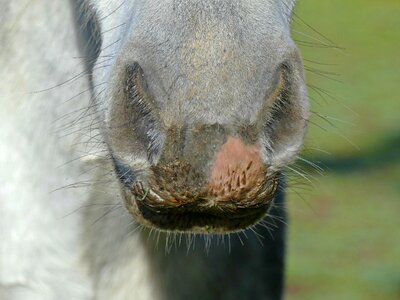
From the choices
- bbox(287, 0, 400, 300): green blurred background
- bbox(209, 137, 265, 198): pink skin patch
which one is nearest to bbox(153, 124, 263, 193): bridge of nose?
bbox(209, 137, 265, 198): pink skin patch

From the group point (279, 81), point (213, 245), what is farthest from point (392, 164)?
point (279, 81)

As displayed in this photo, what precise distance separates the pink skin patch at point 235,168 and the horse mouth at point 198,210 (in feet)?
0.07

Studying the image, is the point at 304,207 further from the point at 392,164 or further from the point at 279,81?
the point at 279,81

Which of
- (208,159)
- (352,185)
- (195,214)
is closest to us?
(208,159)

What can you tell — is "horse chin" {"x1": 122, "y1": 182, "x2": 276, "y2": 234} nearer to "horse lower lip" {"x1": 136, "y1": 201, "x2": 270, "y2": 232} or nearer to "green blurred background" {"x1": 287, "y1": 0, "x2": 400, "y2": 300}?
"horse lower lip" {"x1": 136, "y1": 201, "x2": 270, "y2": 232}

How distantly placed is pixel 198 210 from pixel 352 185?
4.95m

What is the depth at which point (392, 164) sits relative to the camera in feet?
24.2

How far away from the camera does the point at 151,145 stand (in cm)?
199

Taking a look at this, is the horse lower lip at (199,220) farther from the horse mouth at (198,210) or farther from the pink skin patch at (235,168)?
the pink skin patch at (235,168)

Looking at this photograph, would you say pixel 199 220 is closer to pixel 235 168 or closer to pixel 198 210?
pixel 198 210

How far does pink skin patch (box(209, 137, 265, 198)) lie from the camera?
195cm

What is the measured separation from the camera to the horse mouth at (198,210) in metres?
2.00

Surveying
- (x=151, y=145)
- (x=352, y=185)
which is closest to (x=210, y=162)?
(x=151, y=145)

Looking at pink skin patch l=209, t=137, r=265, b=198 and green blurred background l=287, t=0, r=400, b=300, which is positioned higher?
pink skin patch l=209, t=137, r=265, b=198
